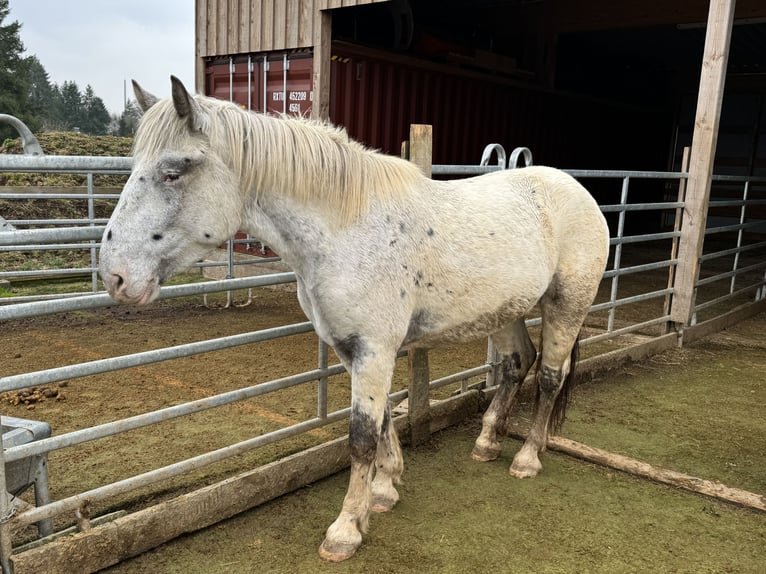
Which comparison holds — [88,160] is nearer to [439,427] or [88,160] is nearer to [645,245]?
[439,427]

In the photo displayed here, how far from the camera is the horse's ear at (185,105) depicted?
1.71m

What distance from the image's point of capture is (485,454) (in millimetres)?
3137

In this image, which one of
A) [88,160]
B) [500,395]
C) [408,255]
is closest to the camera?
[88,160]

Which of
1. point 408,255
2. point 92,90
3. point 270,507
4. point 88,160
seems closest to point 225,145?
point 88,160

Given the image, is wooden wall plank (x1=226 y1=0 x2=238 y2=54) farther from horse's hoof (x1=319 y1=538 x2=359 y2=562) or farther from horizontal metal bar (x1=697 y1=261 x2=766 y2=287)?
horse's hoof (x1=319 y1=538 x2=359 y2=562)

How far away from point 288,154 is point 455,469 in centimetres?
179

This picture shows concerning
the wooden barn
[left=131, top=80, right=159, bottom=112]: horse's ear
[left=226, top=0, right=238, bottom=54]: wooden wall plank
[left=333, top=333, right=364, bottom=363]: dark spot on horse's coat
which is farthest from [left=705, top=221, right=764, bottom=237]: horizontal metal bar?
[left=226, top=0, right=238, bottom=54]: wooden wall plank

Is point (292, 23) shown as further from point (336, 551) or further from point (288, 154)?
point (336, 551)

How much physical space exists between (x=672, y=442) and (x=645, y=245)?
10.8 metres

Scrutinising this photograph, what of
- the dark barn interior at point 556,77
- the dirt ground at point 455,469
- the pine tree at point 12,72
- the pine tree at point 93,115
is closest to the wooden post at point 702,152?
the dirt ground at point 455,469

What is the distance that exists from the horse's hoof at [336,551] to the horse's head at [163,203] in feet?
3.70

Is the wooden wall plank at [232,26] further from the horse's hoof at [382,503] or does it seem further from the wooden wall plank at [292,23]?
the horse's hoof at [382,503]

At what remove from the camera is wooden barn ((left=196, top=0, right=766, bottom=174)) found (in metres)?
6.94

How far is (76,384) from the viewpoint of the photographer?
4020mm
